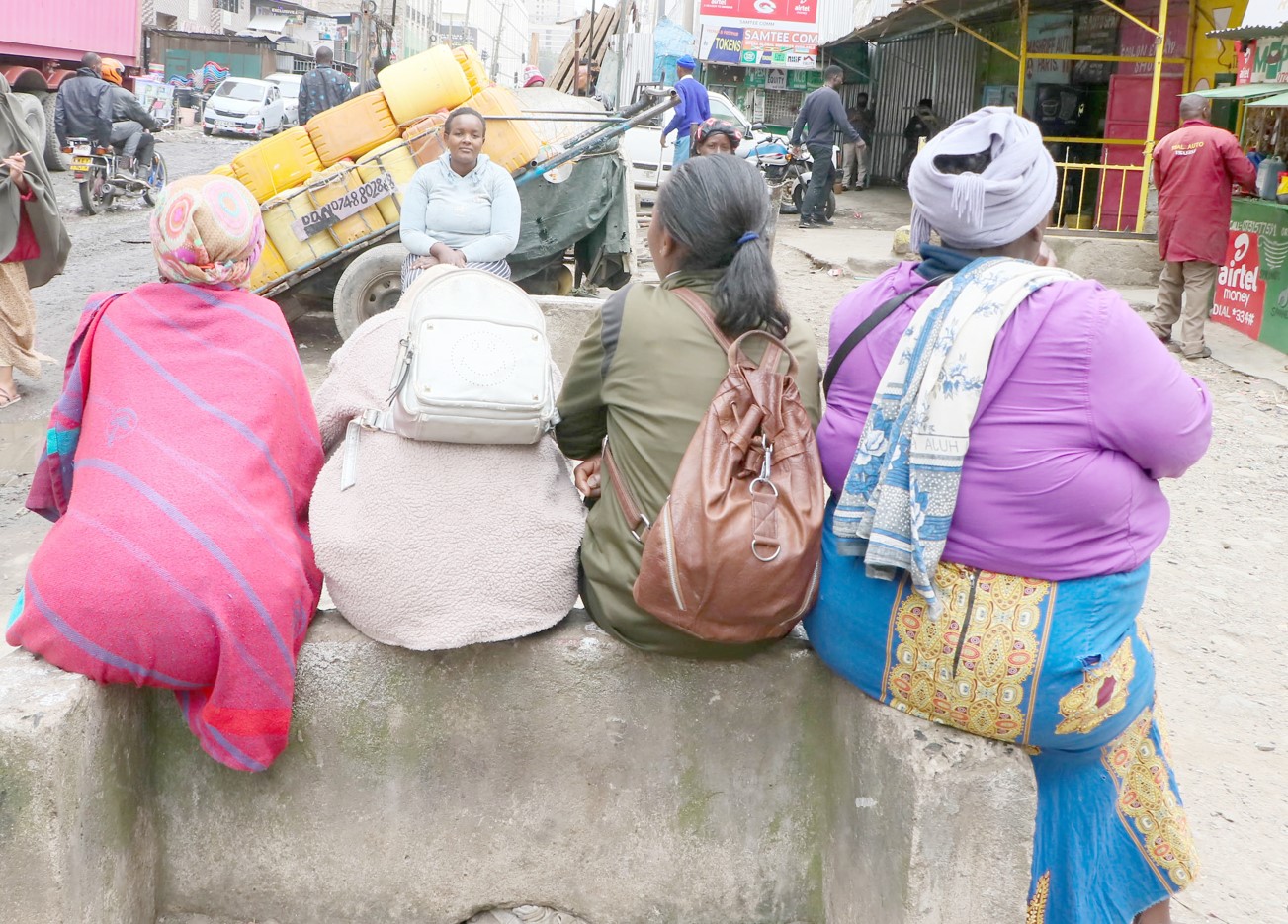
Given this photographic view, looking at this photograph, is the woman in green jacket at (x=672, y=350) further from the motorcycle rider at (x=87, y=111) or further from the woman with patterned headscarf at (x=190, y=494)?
the motorcycle rider at (x=87, y=111)

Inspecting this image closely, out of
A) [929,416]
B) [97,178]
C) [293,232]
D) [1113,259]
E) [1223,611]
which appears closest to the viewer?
[929,416]

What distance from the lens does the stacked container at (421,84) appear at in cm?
751

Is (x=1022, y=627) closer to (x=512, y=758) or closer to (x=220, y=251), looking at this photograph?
(x=512, y=758)

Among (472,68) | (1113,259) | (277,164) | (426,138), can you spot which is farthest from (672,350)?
(1113,259)

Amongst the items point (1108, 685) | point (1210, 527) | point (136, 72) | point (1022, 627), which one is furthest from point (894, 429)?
point (136, 72)

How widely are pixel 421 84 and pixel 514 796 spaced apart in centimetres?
602

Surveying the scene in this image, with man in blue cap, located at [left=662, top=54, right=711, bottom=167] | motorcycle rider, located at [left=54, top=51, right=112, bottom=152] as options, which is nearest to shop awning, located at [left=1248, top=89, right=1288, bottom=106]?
man in blue cap, located at [left=662, top=54, right=711, bottom=167]

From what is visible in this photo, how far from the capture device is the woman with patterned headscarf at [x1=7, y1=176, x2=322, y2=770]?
213cm

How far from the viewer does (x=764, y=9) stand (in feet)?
85.1

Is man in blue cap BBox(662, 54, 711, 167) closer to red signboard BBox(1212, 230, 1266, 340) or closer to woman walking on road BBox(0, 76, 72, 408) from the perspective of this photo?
red signboard BBox(1212, 230, 1266, 340)

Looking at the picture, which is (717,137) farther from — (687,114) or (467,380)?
(467,380)

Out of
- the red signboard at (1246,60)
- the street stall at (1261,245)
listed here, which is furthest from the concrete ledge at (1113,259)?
the red signboard at (1246,60)

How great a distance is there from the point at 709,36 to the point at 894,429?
2551cm

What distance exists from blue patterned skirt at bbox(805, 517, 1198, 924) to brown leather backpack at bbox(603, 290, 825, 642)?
0.13 m
